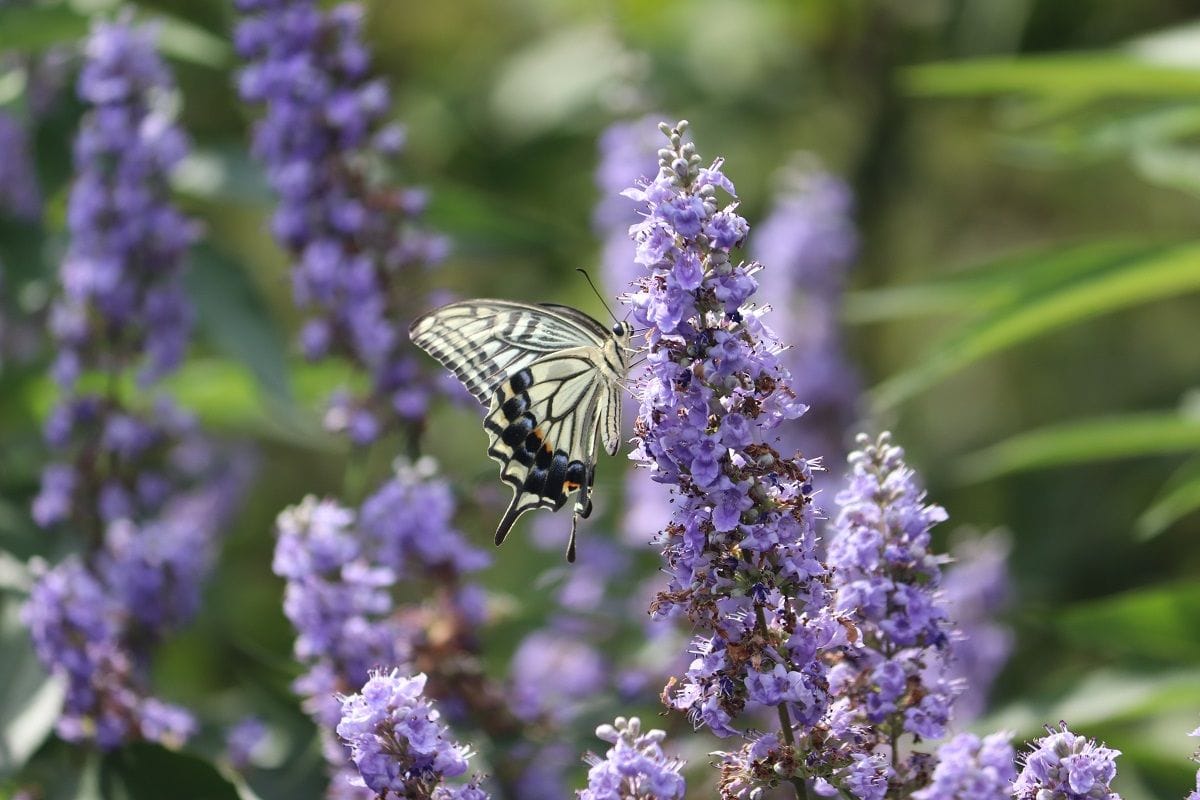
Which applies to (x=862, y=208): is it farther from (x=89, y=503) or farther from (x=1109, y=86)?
(x=89, y=503)

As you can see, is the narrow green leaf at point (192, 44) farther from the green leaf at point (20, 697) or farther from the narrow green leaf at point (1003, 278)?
the narrow green leaf at point (1003, 278)


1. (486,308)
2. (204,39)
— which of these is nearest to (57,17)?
(204,39)

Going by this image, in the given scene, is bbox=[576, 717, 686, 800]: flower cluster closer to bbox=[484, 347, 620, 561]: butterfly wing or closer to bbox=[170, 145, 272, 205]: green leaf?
bbox=[484, 347, 620, 561]: butterfly wing

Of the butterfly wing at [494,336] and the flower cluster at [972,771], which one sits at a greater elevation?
the butterfly wing at [494,336]

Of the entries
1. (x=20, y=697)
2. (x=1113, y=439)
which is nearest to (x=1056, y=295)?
(x=1113, y=439)

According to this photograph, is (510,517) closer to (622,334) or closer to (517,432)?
(517,432)

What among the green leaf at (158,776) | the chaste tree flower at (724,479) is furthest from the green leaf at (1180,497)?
the green leaf at (158,776)
